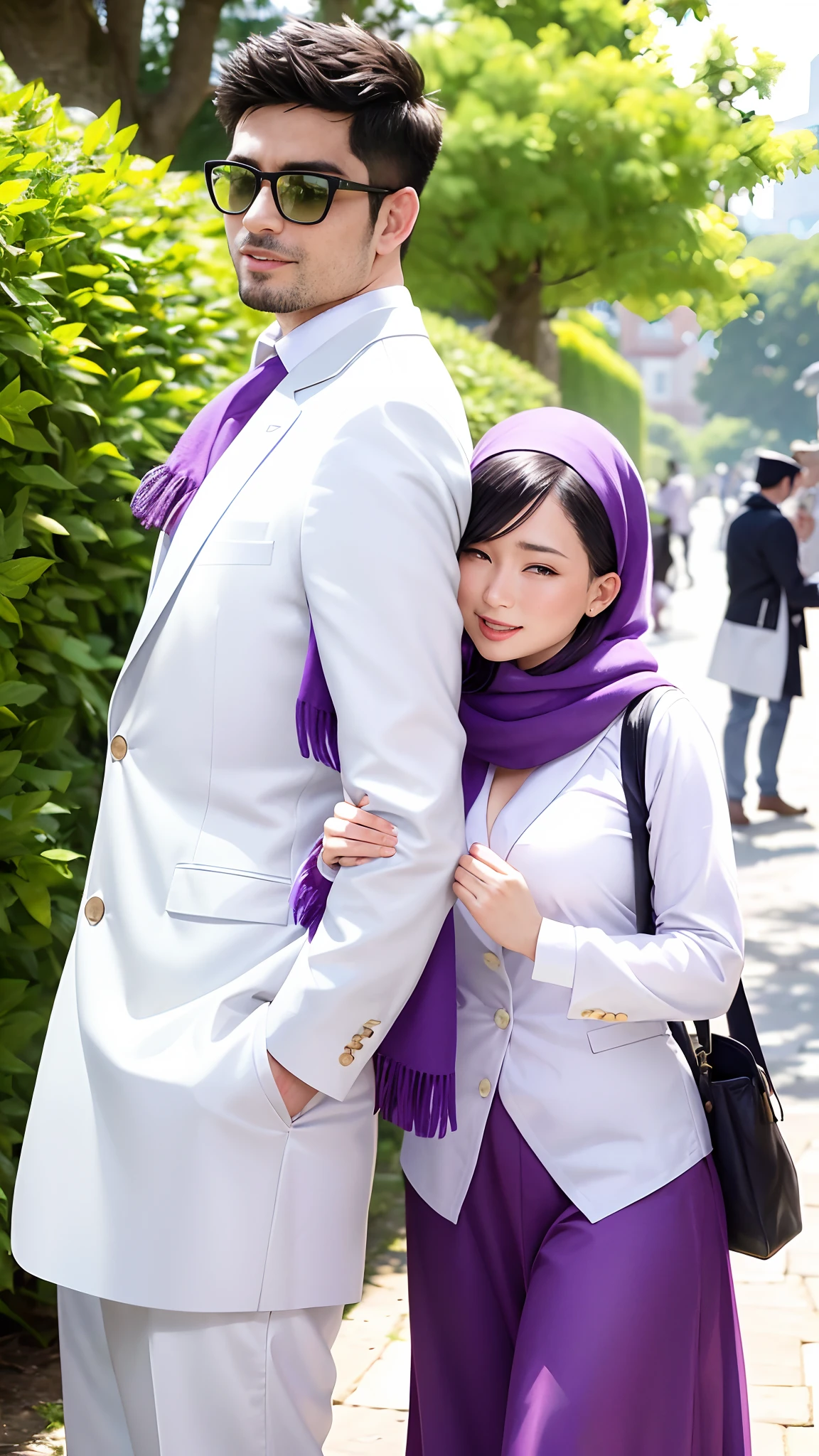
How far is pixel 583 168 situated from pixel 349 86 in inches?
403

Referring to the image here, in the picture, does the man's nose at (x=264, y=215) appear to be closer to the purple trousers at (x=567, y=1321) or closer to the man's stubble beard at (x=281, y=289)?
the man's stubble beard at (x=281, y=289)

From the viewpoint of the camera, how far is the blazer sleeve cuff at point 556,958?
1.92m

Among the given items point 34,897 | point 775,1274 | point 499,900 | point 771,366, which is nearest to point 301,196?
point 499,900

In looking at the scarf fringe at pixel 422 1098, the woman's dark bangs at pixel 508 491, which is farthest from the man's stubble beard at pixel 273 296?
the scarf fringe at pixel 422 1098

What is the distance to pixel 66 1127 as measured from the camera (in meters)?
1.97

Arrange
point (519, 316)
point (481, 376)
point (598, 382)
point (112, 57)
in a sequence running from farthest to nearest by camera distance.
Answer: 1. point (598, 382)
2. point (519, 316)
3. point (481, 376)
4. point (112, 57)

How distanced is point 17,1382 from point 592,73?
34.5 feet

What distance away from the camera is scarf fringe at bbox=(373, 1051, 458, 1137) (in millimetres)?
1941

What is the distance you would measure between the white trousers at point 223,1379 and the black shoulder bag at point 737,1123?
0.58 meters

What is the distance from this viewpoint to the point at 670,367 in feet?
398

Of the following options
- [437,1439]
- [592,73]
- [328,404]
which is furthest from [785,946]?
[592,73]

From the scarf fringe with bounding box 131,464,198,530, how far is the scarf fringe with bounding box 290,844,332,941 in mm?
579

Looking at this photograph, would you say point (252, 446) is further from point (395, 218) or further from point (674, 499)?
point (674, 499)

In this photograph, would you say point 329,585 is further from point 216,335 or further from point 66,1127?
point 216,335
